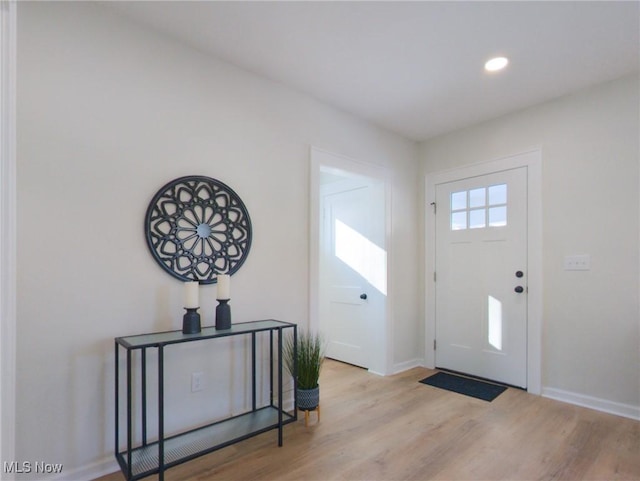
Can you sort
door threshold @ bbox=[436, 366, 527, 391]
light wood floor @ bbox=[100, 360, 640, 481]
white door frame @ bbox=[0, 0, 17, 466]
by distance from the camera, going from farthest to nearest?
door threshold @ bbox=[436, 366, 527, 391] → light wood floor @ bbox=[100, 360, 640, 481] → white door frame @ bbox=[0, 0, 17, 466]

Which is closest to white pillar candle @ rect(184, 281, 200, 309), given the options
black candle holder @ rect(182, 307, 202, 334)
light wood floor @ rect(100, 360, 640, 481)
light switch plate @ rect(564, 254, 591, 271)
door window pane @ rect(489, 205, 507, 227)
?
black candle holder @ rect(182, 307, 202, 334)

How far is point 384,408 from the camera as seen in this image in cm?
265

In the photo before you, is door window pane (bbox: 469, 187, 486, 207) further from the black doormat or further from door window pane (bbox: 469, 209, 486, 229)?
the black doormat

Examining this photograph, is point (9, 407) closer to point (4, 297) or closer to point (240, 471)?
point (4, 297)

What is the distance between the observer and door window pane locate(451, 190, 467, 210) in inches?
136

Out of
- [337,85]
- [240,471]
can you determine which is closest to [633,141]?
[337,85]

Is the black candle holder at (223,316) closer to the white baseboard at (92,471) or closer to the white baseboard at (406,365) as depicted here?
the white baseboard at (92,471)

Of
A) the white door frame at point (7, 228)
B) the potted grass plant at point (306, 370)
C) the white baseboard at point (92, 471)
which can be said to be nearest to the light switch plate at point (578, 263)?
the potted grass plant at point (306, 370)

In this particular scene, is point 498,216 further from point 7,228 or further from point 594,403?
point 7,228

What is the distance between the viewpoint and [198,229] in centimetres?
220

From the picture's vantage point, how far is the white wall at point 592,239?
8.25ft

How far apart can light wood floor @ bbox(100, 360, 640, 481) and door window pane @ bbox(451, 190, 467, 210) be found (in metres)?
1.74

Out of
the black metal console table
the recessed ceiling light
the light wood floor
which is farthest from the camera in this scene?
the recessed ceiling light

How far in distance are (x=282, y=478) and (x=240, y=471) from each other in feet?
0.77
